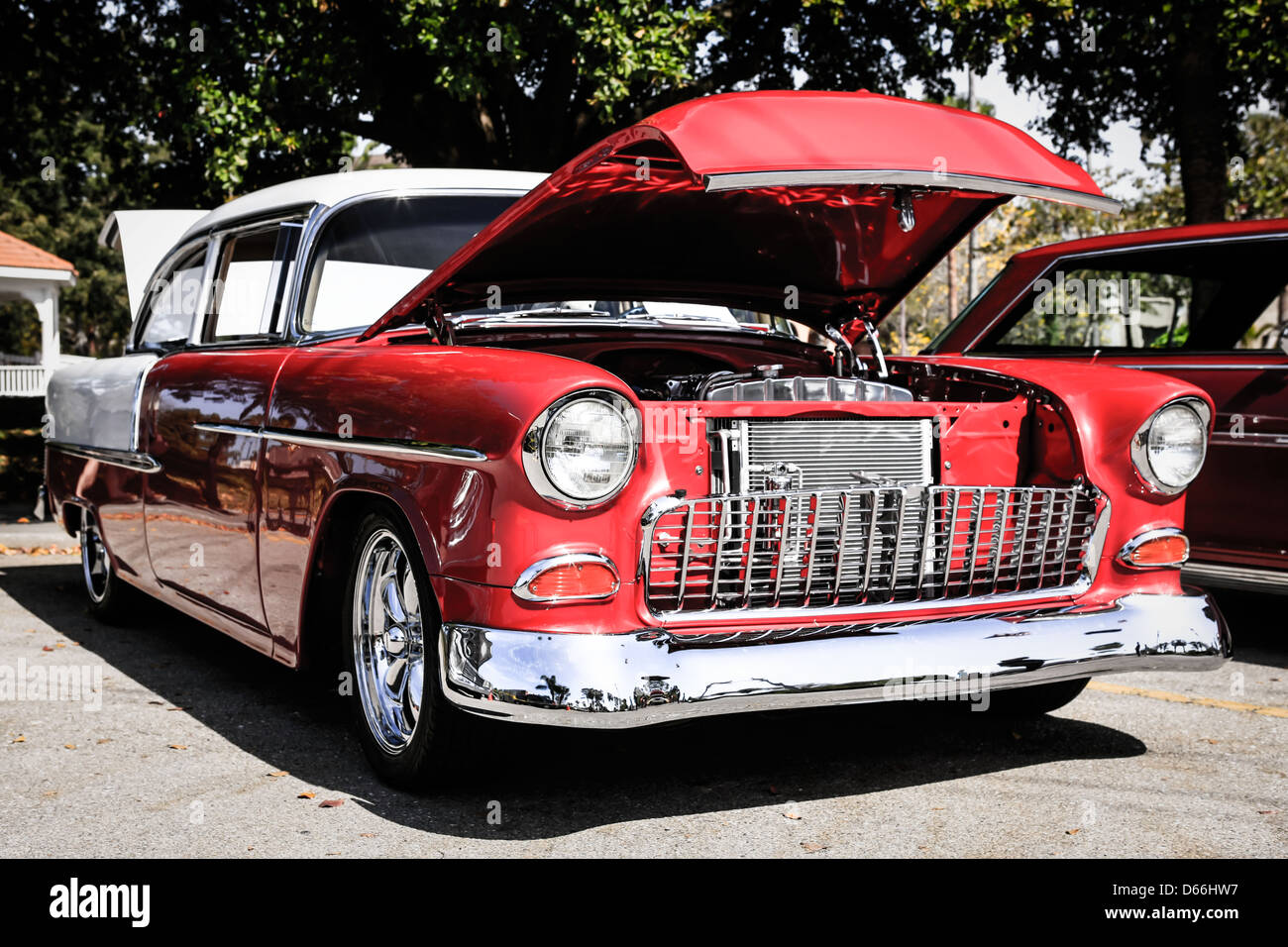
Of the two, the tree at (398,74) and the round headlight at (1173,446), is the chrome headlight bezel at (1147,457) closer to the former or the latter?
the round headlight at (1173,446)

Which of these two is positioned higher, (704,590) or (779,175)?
(779,175)

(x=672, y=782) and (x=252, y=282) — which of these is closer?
(x=672, y=782)

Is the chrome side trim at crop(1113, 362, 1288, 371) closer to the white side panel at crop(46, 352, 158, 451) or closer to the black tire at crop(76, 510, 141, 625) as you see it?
the white side panel at crop(46, 352, 158, 451)

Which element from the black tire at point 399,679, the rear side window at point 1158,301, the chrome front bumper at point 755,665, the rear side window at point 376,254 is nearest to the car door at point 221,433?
the rear side window at point 376,254

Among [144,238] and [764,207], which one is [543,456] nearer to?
[764,207]

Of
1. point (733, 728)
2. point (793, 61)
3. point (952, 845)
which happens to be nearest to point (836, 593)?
point (952, 845)

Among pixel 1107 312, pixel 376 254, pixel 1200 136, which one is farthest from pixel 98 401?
pixel 1200 136

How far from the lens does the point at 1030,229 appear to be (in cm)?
3388

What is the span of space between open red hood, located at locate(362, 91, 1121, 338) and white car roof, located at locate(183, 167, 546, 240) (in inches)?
23.4

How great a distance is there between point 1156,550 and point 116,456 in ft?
12.4

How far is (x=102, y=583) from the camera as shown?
5.85 m

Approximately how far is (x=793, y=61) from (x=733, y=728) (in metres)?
11.4

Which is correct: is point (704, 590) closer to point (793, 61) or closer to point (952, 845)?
point (952, 845)

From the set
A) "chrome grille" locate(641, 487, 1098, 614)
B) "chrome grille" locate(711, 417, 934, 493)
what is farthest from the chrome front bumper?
"chrome grille" locate(711, 417, 934, 493)
